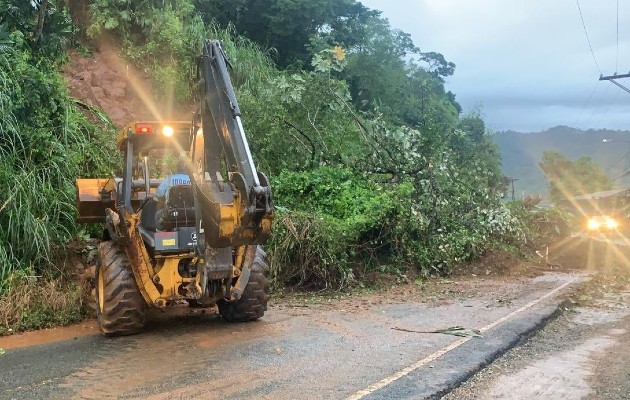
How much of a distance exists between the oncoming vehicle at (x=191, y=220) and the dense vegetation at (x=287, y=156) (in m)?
1.33

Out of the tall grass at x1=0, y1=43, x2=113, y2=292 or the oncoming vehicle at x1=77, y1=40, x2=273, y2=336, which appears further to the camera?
the tall grass at x1=0, y1=43, x2=113, y2=292

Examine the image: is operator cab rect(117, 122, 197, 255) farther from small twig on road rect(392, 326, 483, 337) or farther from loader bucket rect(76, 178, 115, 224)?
small twig on road rect(392, 326, 483, 337)

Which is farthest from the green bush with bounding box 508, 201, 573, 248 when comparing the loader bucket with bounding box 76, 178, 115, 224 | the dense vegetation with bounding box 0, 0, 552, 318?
the loader bucket with bounding box 76, 178, 115, 224

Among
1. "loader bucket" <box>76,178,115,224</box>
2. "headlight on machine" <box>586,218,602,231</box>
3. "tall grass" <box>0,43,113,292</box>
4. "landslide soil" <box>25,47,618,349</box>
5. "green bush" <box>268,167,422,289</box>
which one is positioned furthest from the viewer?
"headlight on machine" <box>586,218,602,231</box>

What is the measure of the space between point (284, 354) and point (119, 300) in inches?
79.5

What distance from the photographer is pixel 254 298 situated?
7.72 metres

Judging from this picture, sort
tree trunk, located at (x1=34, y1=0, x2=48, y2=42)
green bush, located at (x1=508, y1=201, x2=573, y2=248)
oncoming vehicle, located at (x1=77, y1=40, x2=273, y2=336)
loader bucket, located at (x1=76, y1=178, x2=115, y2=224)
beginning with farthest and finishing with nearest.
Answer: green bush, located at (x1=508, y1=201, x2=573, y2=248), tree trunk, located at (x1=34, y1=0, x2=48, y2=42), loader bucket, located at (x1=76, y1=178, x2=115, y2=224), oncoming vehicle, located at (x1=77, y1=40, x2=273, y2=336)

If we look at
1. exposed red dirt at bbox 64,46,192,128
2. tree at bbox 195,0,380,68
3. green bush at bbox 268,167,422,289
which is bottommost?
green bush at bbox 268,167,422,289

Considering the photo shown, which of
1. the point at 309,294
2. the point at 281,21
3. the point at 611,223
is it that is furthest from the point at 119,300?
the point at 611,223

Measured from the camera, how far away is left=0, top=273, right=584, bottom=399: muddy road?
5.18 metres

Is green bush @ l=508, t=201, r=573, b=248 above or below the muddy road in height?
above

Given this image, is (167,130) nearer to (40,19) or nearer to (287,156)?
(40,19)

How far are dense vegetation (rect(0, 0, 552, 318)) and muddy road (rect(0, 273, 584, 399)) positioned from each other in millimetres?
1677

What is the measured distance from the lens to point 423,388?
519cm
